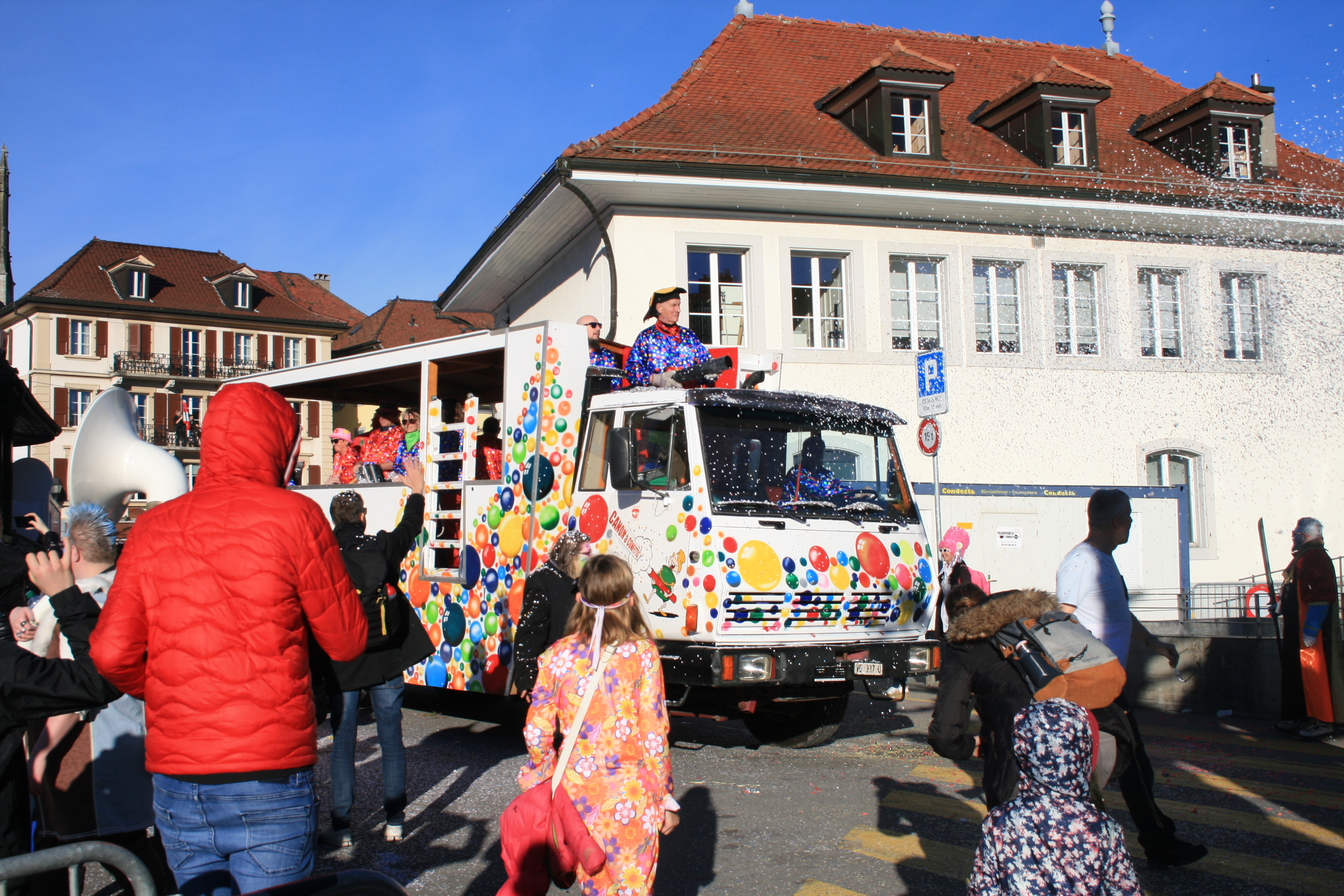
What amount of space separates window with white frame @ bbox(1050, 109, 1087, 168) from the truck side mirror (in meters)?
14.9

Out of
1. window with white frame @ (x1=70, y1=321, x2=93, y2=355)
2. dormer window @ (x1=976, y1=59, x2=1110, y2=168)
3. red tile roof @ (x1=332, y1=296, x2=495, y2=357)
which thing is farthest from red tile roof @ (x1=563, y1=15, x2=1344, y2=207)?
window with white frame @ (x1=70, y1=321, x2=93, y2=355)

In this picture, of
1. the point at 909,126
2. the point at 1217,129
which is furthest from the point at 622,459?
the point at 1217,129

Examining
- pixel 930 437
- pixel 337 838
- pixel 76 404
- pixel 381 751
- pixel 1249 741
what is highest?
pixel 76 404

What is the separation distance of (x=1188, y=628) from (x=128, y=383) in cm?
5572

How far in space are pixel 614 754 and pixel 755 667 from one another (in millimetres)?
3468

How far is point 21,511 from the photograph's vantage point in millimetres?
15414

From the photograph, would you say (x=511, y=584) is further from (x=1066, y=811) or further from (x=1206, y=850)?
(x=1066, y=811)

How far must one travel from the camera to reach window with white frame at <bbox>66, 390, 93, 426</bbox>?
5388 cm

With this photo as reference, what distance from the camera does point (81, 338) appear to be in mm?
55375

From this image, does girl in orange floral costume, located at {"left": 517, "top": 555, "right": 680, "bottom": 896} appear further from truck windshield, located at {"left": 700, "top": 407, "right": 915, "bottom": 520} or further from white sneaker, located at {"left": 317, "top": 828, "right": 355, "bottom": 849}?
truck windshield, located at {"left": 700, "top": 407, "right": 915, "bottom": 520}

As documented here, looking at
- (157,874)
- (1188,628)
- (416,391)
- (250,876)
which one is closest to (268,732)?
(250,876)

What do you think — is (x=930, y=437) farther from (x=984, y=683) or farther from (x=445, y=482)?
(x=984, y=683)

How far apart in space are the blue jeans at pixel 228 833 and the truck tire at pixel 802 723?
608 centimetres

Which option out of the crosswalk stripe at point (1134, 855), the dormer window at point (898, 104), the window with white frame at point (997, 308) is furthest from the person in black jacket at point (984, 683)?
the dormer window at point (898, 104)
